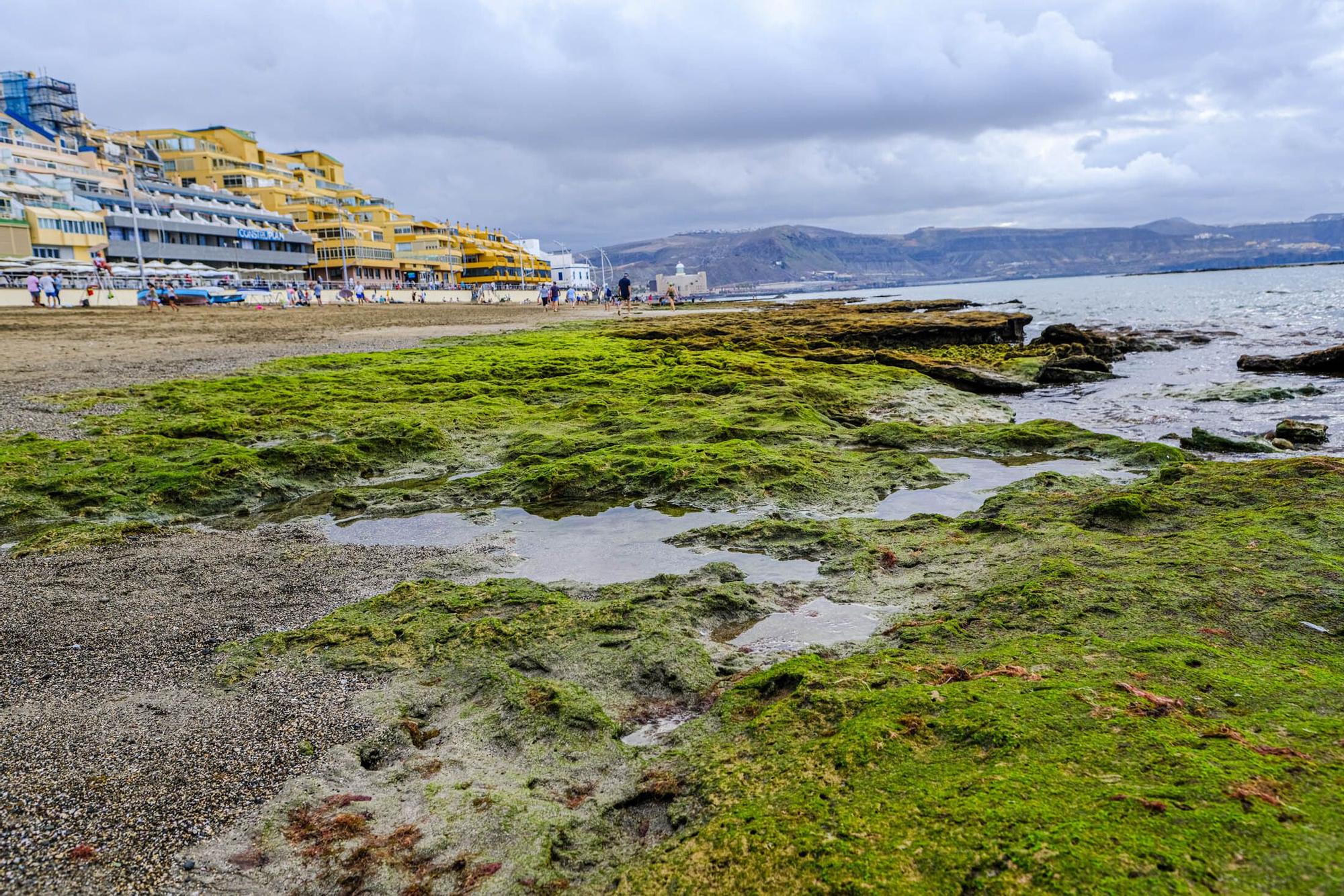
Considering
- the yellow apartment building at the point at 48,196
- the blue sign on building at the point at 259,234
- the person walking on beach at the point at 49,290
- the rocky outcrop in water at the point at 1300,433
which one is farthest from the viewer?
the blue sign on building at the point at 259,234

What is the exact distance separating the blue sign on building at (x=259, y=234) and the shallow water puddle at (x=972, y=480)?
325 feet

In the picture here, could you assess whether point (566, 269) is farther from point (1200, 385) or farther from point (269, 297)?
point (1200, 385)

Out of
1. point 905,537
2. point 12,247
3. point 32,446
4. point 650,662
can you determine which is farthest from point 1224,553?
point 12,247

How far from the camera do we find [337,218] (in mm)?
112312

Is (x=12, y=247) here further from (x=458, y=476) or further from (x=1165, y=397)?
(x=1165, y=397)

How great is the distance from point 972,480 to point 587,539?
15.0 ft

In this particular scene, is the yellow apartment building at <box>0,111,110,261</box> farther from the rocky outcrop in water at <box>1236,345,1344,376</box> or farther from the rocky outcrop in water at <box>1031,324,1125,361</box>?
the rocky outcrop in water at <box>1236,345,1344,376</box>

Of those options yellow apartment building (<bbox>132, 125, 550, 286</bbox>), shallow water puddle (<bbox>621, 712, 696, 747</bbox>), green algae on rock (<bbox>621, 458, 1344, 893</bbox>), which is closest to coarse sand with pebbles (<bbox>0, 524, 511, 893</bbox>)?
shallow water puddle (<bbox>621, 712, 696, 747</bbox>)

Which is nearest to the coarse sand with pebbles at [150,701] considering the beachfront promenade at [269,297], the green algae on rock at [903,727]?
the green algae on rock at [903,727]

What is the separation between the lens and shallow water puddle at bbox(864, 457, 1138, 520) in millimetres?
7973

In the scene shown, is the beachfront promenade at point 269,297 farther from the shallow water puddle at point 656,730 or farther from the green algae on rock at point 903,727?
the shallow water puddle at point 656,730

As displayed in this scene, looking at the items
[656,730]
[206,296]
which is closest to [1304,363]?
[656,730]

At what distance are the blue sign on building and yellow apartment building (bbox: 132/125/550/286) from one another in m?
7.31

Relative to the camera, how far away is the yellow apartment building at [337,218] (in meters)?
108
